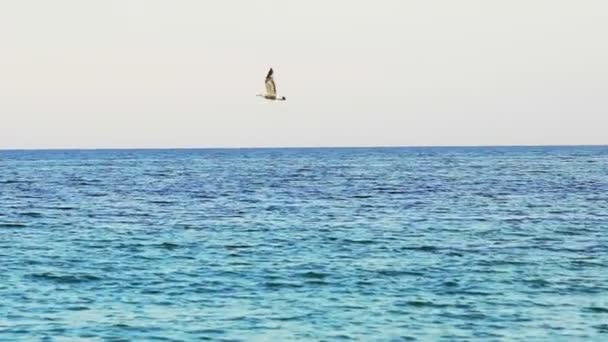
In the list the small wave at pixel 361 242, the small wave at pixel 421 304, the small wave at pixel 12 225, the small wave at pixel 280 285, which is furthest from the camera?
the small wave at pixel 12 225

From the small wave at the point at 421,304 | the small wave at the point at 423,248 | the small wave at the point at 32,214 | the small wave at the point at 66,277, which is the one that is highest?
the small wave at the point at 423,248

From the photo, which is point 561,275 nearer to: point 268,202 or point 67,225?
point 67,225

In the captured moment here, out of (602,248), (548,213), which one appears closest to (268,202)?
(548,213)

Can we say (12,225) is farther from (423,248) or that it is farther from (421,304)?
(421,304)

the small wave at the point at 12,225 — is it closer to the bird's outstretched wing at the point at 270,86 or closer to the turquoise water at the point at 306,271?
the turquoise water at the point at 306,271

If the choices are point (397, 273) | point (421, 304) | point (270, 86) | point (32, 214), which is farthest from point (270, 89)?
point (32, 214)

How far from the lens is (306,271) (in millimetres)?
30109

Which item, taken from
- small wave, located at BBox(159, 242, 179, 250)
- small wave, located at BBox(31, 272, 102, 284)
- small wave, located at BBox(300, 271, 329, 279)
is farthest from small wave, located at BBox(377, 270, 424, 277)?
small wave, located at BBox(159, 242, 179, 250)

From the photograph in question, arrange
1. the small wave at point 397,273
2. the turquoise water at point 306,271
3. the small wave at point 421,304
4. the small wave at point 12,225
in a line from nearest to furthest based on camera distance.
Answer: the turquoise water at point 306,271, the small wave at point 421,304, the small wave at point 397,273, the small wave at point 12,225

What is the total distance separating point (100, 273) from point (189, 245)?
723 cm

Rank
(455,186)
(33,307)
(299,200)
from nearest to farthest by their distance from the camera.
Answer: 1. (33,307)
2. (299,200)
3. (455,186)

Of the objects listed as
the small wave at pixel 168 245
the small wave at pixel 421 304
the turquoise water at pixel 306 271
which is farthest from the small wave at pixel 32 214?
the small wave at pixel 421 304

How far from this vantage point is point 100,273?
2995 centimetres

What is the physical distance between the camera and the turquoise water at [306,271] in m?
22.8
